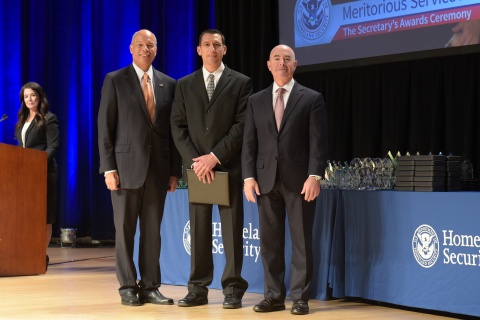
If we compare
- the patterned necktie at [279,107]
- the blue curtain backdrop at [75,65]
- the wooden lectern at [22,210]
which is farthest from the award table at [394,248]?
the blue curtain backdrop at [75,65]

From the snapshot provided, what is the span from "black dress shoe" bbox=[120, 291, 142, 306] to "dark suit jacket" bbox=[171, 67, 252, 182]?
2.85 ft

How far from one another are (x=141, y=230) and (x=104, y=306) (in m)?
0.52

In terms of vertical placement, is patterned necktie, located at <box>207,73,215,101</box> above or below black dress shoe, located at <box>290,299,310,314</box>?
above

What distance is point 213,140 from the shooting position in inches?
195

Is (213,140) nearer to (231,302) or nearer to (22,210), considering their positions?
(231,302)

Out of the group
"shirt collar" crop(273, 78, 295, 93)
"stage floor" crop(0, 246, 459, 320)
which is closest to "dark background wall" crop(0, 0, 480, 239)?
"stage floor" crop(0, 246, 459, 320)

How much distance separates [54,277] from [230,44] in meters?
4.20

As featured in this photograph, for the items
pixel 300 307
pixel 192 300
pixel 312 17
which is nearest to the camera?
pixel 300 307

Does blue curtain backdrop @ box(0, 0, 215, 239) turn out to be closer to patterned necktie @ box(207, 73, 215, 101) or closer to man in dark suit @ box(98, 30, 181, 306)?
man in dark suit @ box(98, 30, 181, 306)

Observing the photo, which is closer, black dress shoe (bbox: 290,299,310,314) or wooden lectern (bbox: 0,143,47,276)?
black dress shoe (bbox: 290,299,310,314)

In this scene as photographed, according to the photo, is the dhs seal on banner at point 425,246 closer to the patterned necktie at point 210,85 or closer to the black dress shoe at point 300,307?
the black dress shoe at point 300,307

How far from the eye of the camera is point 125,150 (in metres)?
5.00

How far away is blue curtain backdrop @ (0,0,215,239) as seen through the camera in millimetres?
10102

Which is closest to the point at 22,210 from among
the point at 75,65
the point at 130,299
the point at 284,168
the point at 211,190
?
the point at 130,299
